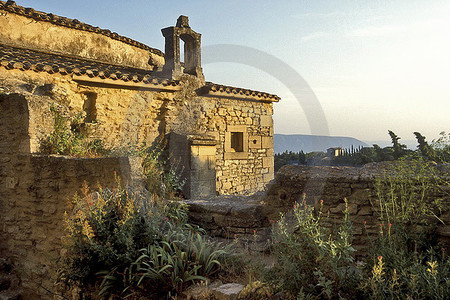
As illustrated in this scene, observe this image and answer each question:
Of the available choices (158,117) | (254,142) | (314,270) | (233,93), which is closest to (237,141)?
(254,142)

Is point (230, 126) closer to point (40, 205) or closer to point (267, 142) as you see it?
point (267, 142)

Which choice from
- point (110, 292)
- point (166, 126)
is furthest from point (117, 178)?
point (166, 126)

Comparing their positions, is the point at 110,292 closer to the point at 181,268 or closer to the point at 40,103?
the point at 181,268

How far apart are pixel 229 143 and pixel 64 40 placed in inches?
229

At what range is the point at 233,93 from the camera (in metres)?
10.4

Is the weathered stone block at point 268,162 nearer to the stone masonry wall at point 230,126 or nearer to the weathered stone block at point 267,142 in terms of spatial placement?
the stone masonry wall at point 230,126

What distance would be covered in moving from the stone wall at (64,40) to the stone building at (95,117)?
0.03 m

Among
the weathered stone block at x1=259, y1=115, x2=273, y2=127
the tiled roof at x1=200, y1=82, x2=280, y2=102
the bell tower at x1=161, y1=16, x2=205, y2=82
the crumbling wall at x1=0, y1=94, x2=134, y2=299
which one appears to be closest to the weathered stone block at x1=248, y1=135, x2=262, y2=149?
the weathered stone block at x1=259, y1=115, x2=273, y2=127

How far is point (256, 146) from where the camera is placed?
1128 centimetres

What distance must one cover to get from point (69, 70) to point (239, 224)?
500 centimetres

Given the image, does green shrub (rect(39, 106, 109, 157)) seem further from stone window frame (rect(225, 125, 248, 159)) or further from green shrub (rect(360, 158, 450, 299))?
green shrub (rect(360, 158, 450, 299))

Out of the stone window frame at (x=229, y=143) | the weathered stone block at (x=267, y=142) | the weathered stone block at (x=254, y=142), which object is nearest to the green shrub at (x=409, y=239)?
the stone window frame at (x=229, y=143)

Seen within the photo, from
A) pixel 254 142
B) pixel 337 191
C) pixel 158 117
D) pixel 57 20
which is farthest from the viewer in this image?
pixel 254 142

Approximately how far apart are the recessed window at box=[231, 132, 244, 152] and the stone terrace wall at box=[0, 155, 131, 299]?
640cm
